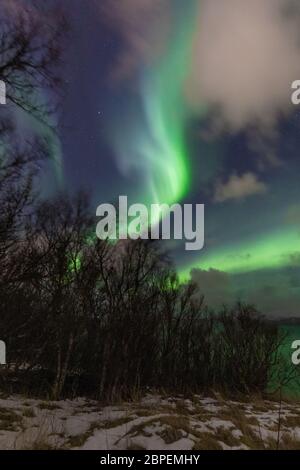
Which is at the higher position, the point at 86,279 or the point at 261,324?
the point at 86,279

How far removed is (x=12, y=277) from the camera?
Result: 14594mm

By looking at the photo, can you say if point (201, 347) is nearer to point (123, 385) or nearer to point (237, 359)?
point (237, 359)

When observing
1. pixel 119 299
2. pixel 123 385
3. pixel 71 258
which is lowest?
pixel 123 385
